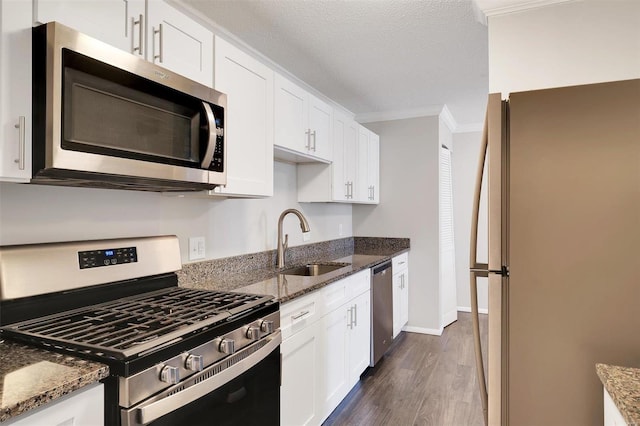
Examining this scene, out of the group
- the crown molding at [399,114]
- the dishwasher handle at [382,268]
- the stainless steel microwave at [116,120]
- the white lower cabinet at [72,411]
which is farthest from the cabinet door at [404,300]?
the white lower cabinet at [72,411]

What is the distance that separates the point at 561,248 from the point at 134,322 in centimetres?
144

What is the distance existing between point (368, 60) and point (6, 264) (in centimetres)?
243

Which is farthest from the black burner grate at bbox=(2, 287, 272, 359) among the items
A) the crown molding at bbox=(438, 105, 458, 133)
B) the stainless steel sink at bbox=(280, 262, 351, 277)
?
the crown molding at bbox=(438, 105, 458, 133)

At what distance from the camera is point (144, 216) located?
5.85ft

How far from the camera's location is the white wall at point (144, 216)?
133 centimetres

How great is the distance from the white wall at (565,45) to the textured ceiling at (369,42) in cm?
31

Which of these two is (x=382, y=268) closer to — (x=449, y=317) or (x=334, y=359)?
(x=334, y=359)

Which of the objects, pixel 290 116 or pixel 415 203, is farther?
pixel 415 203

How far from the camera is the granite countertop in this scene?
0.79 m

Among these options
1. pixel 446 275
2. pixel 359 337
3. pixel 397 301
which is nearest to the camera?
pixel 359 337

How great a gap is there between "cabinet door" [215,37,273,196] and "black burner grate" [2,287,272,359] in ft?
1.79

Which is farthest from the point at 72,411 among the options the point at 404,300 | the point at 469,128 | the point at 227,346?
the point at 469,128

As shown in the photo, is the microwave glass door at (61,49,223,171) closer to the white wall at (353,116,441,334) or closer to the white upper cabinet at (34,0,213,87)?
the white upper cabinet at (34,0,213,87)

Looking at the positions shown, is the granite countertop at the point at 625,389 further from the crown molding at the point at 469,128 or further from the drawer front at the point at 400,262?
the crown molding at the point at 469,128
